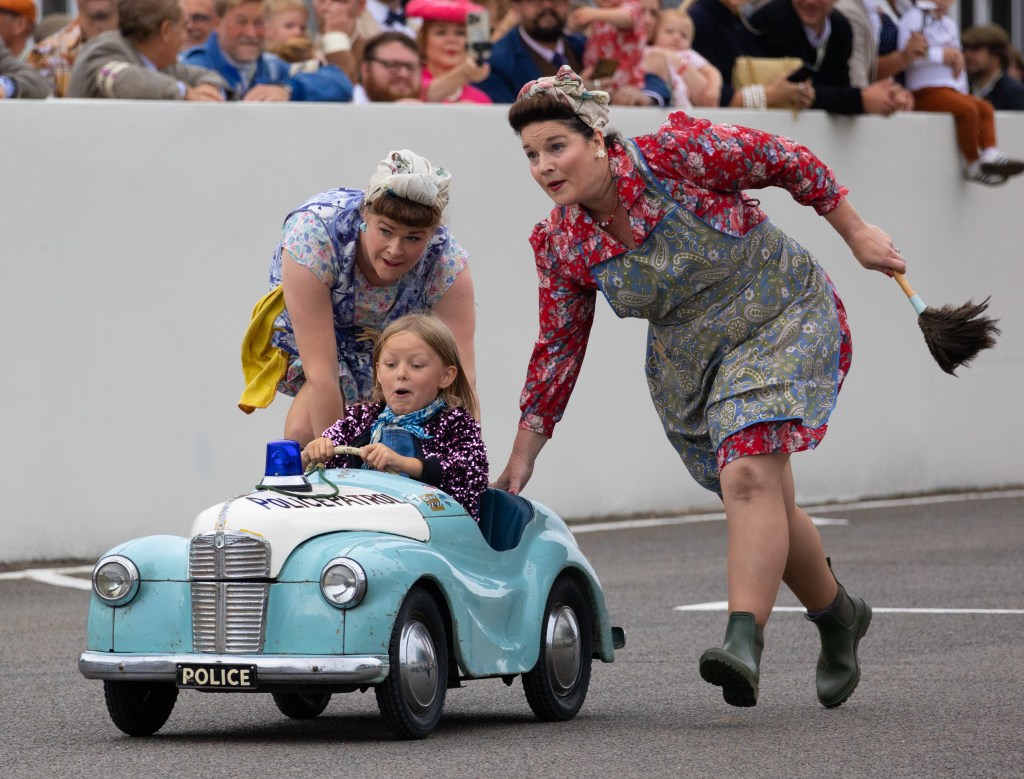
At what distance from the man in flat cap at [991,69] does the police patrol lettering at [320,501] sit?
11.7 meters

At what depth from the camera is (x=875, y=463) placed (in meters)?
14.3

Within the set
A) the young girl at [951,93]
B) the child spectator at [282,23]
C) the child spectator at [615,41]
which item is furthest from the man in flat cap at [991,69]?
the child spectator at [282,23]

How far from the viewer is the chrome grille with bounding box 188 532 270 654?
5367 millimetres

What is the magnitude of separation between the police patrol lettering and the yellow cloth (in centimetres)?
106

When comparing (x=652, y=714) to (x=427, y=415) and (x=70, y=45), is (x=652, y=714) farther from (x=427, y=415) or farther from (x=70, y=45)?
(x=70, y=45)

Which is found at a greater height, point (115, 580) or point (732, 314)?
point (732, 314)

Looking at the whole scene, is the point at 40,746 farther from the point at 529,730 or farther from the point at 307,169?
the point at 307,169

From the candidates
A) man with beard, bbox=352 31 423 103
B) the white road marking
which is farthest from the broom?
man with beard, bbox=352 31 423 103

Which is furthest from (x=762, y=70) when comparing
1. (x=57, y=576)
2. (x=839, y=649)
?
(x=839, y=649)

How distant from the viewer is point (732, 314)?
596 centimetres

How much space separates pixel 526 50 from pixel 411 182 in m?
7.08

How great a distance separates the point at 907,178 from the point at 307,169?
4.90 meters

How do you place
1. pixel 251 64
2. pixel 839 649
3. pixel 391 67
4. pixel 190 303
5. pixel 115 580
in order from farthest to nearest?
pixel 391 67
pixel 251 64
pixel 190 303
pixel 839 649
pixel 115 580

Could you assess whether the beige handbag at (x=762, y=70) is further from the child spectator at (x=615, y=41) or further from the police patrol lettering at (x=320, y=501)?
the police patrol lettering at (x=320, y=501)
